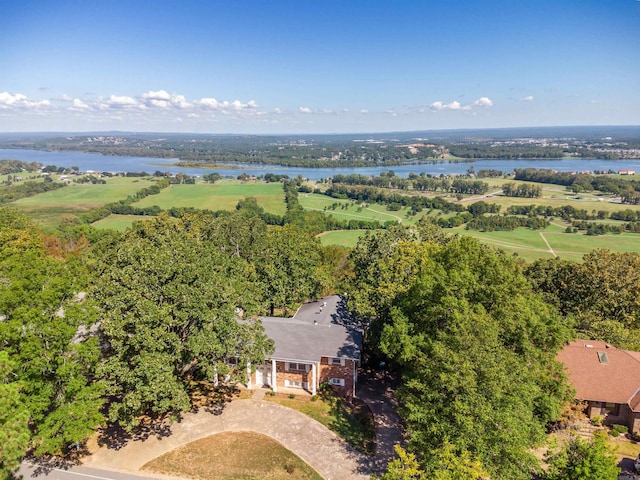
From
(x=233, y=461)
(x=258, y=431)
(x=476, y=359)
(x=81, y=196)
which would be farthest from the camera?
(x=81, y=196)

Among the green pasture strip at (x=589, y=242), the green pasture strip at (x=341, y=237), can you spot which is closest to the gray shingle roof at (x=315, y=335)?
the green pasture strip at (x=341, y=237)

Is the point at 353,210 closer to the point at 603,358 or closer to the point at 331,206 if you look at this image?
the point at 331,206

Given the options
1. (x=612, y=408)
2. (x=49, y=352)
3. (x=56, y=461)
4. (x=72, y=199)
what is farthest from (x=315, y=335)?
(x=72, y=199)

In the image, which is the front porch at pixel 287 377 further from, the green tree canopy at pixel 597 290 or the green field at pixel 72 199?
the green field at pixel 72 199

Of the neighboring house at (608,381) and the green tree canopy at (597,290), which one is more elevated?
the green tree canopy at (597,290)

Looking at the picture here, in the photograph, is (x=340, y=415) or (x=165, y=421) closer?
(x=165, y=421)

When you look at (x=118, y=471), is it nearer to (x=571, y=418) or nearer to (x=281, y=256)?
(x=281, y=256)

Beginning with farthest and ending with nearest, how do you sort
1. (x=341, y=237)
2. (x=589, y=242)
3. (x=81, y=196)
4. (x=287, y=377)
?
(x=81, y=196) < (x=341, y=237) < (x=589, y=242) < (x=287, y=377)

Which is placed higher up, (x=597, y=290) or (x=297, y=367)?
(x=597, y=290)
